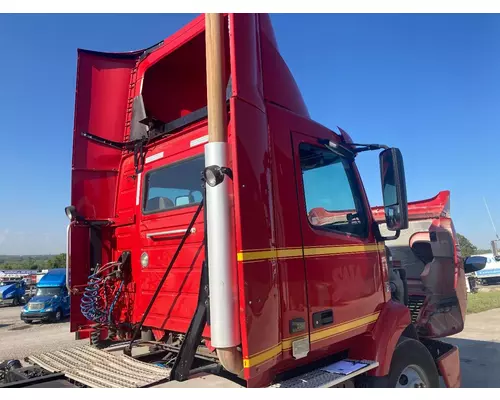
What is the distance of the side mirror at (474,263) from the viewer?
5504mm

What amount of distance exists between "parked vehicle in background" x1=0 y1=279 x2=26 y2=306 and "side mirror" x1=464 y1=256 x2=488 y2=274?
2418 cm

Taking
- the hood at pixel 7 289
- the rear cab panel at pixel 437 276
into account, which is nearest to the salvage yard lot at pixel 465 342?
the rear cab panel at pixel 437 276

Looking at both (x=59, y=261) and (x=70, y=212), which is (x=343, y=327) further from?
(x=59, y=261)

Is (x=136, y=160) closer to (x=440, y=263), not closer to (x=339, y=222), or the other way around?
(x=339, y=222)

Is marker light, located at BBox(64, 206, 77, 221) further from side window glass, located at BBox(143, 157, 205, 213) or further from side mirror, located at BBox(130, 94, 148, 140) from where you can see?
side mirror, located at BBox(130, 94, 148, 140)

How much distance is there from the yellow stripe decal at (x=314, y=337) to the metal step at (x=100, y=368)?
67 cm

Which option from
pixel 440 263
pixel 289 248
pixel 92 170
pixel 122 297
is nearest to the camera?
pixel 289 248

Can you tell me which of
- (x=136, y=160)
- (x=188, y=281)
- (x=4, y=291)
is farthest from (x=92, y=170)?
(x=4, y=291)

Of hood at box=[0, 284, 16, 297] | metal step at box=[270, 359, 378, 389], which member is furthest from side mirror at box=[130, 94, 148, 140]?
hood at box=[0, 284, 16, 297]

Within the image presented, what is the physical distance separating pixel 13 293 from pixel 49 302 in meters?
8.68

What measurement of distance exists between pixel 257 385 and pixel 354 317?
106 cm

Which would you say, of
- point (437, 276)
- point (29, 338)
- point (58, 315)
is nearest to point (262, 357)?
point (437, 276)

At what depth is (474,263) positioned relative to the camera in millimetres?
5543
